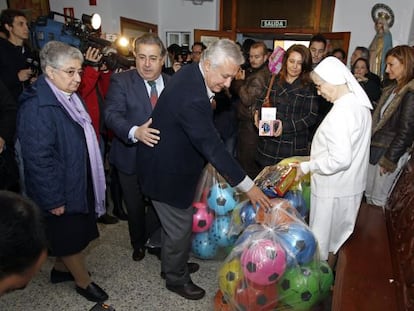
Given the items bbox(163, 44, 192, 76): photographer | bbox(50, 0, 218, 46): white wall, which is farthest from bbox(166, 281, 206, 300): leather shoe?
bbox(50, 0, 218, 46): white wall

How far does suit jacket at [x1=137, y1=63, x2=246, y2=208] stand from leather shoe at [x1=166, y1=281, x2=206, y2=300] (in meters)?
0.52

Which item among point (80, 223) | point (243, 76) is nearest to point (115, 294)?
point (80, 223)

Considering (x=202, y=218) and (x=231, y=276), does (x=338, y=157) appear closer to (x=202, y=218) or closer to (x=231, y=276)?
(x=231, y=276)

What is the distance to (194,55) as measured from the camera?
3.80 metres

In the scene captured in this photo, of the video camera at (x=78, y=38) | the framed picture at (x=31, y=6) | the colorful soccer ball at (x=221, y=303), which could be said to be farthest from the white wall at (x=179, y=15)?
the colorful soccer ball at (x=221, y=303)

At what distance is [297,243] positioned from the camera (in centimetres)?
158

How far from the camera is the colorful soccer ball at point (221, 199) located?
216 cm

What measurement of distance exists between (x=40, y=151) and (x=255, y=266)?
110cm

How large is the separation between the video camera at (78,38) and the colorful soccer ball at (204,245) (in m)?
1.36

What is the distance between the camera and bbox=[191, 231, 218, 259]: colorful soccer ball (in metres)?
2.20

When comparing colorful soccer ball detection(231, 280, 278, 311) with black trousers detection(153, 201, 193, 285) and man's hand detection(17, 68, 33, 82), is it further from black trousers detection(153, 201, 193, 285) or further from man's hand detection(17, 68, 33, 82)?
man's hand detection(17, 68, 33, 82)

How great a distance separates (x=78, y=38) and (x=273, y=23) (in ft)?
15.1

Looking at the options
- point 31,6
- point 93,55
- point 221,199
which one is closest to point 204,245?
point 221,199

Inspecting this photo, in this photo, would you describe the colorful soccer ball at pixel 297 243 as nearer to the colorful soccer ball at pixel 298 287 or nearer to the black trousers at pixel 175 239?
the colorful soccer ball at pixel 298 287
